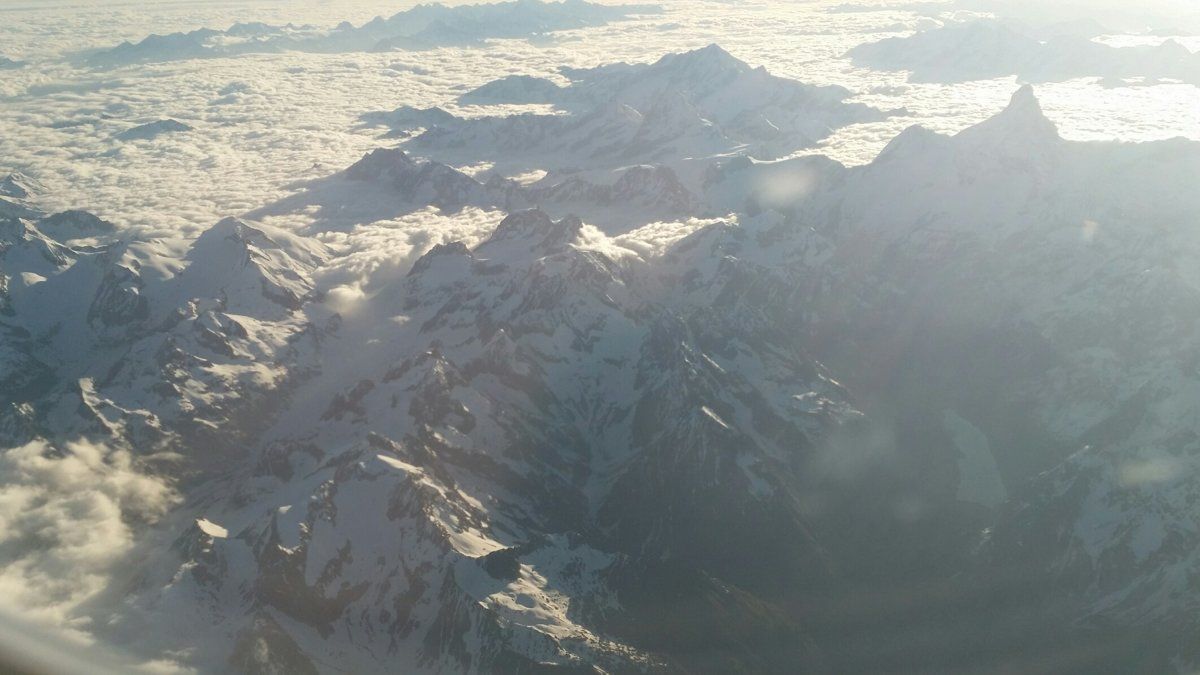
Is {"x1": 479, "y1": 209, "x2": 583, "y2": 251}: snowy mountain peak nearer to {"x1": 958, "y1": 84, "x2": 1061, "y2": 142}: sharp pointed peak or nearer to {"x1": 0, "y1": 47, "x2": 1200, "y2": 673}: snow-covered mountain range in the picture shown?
{"x1": 0, "y1": 47, "x2": 1200, "y2": 673}: snow-covered mountain range

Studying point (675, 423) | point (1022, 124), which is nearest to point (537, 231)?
Answer: point (675, 423)

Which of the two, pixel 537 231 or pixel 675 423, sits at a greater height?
pixel 537 231

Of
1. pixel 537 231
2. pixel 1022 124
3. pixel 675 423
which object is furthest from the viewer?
pixel 1022 124

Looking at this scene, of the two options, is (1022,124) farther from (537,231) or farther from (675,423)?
(675,423)

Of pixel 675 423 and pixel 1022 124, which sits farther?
pixel 1022 124

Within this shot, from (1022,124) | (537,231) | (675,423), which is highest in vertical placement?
(1022,124)

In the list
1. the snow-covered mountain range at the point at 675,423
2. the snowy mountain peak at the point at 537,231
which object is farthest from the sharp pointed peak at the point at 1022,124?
the snowy mountain peak at the point at 537,231

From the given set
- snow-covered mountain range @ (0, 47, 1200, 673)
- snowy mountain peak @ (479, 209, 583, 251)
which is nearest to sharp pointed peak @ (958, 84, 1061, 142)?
snow-covered mountain range @ (0, 47, 1200, 673)

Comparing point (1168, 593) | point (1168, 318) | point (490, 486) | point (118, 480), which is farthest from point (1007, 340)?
point (118, 480)

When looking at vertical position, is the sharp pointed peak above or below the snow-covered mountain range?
above
